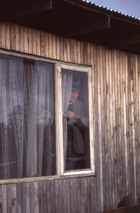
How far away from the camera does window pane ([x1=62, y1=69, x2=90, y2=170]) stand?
7.82 meters

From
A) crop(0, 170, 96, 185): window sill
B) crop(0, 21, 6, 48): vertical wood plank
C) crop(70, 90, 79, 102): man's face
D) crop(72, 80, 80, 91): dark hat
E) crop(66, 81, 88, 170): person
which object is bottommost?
crop(0, 170, 96, 185): window sill

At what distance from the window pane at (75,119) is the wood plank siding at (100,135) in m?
0.23

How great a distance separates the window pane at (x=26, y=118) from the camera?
268 inches

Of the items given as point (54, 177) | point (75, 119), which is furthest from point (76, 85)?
point (54, 177)

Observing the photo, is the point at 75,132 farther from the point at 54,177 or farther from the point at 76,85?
the point at 54,177

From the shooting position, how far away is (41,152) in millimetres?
7320

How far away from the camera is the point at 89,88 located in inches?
327

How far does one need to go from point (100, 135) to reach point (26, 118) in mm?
1925

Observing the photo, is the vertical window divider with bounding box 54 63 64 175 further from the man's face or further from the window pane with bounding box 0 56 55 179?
the man's face

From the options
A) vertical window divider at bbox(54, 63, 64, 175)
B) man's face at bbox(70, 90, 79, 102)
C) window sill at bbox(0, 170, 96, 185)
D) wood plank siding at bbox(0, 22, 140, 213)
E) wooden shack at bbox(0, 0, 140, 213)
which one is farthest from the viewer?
man's face at bbox(70, 90, 79, 102)

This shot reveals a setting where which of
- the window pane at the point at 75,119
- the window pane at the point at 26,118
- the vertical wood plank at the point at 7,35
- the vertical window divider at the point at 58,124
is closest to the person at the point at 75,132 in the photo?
the window pane at the point at 75,119

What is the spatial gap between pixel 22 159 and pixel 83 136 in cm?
161

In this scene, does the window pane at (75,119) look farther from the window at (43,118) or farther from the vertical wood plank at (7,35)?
the vertical wood plank at (7,35)

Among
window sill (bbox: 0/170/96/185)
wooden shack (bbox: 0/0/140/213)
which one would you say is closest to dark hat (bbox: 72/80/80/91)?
wooden shack (bbox: 0/0/140/213)
